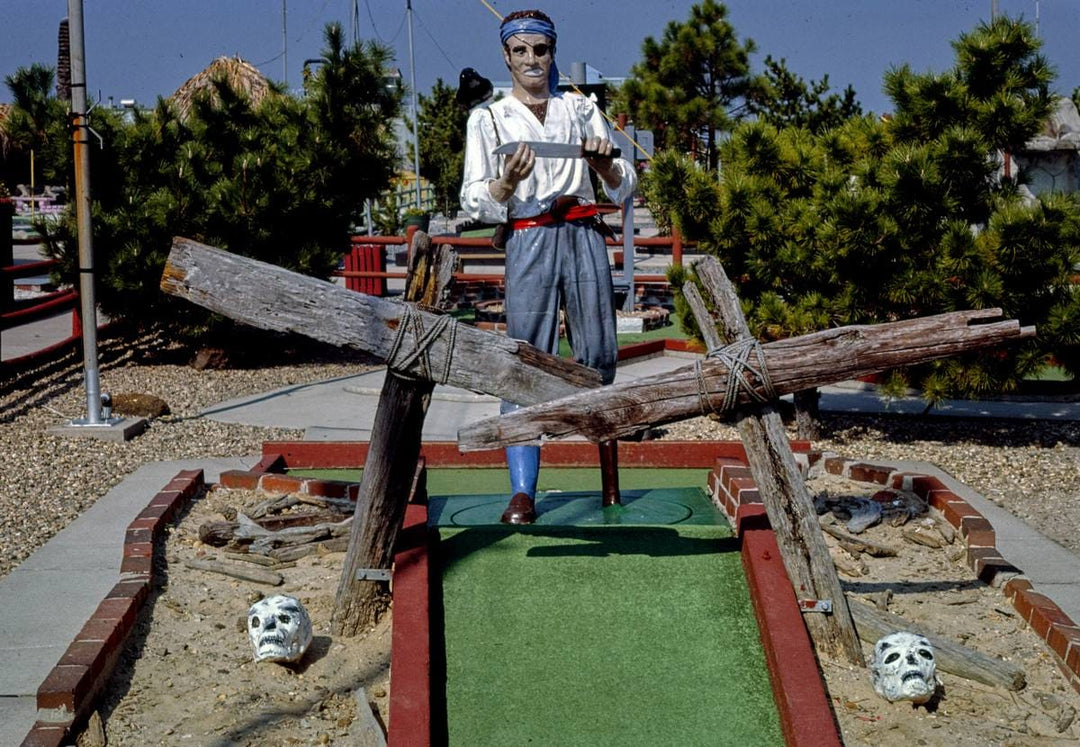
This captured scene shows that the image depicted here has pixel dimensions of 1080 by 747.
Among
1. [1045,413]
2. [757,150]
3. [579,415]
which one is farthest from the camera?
[1045,413]

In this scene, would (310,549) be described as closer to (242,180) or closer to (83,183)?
(83,183)

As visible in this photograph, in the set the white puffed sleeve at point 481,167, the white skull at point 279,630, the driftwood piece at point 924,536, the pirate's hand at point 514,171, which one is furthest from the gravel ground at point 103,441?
the driftwood piece at point 924,536

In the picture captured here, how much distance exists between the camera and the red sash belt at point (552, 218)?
215 inches

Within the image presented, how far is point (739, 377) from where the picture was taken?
4.19 metres

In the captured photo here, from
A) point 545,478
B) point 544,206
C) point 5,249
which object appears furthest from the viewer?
point 5,249

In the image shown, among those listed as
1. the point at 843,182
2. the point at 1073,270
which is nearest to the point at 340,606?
the point at 843,182

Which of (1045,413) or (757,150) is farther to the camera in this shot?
(1045,413)

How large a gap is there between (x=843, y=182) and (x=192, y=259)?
4.59m

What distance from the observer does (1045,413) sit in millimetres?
9516

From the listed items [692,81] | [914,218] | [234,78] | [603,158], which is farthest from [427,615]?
[692,81]

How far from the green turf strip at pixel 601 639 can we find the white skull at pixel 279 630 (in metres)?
0.51

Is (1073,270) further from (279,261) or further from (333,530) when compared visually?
(279,261)

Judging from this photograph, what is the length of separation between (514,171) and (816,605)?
1.94 m

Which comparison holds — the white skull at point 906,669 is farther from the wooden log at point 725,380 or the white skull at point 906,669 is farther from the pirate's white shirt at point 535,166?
the pirate's white shirt at point 535,166
